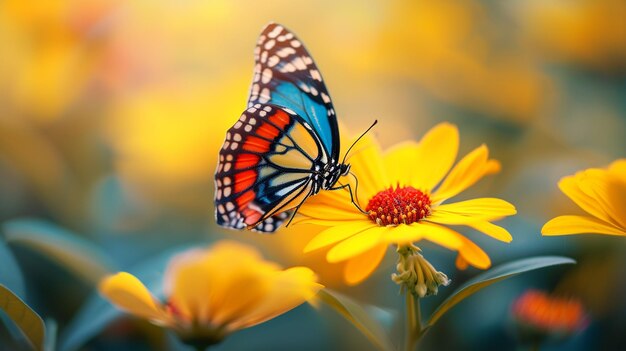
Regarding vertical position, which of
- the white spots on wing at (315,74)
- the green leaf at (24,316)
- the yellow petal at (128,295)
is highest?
the white spots on wing at (315,74)

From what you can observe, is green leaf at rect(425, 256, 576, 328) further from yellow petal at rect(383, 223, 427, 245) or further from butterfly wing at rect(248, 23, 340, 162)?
butterfly wing at rect(248, 23, 340, 162)

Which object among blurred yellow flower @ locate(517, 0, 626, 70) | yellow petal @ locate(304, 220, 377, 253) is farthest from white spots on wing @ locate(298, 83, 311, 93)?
blurred yellow flower @ locate(517, 0, 626, 70)

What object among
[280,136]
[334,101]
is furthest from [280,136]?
[334,101]

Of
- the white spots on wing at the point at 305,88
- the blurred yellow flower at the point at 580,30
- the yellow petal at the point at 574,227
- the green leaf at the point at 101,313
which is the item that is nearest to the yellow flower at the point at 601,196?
the yellow petal at the point at 574,227

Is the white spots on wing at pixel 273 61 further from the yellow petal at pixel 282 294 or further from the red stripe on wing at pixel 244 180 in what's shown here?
the yellow petal at pixel 282 294

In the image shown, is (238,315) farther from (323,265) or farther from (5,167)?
(5,167)

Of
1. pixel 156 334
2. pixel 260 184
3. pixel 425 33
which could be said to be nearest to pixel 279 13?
pixel 425 33
